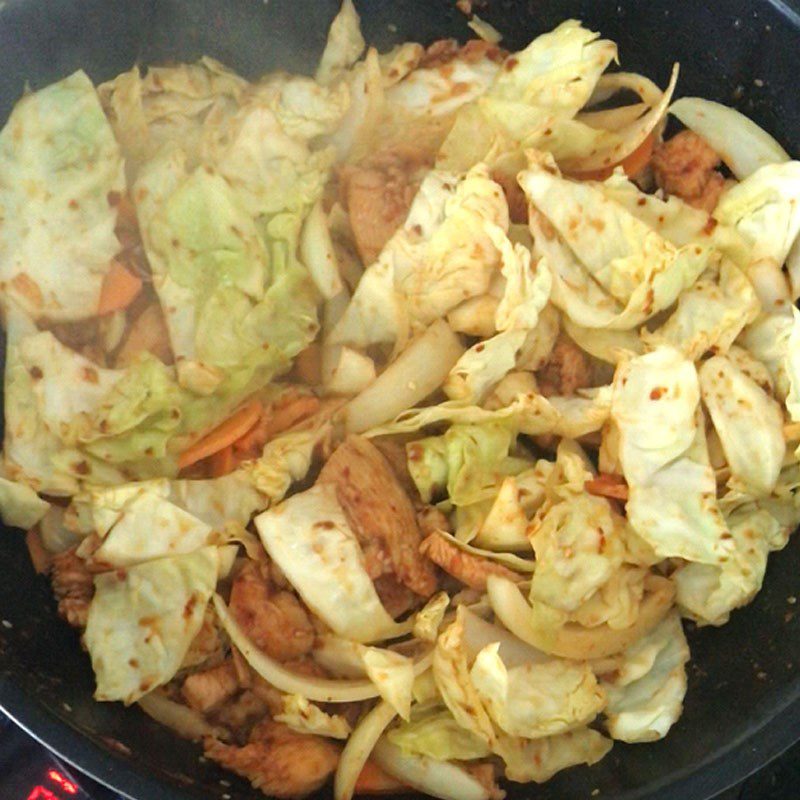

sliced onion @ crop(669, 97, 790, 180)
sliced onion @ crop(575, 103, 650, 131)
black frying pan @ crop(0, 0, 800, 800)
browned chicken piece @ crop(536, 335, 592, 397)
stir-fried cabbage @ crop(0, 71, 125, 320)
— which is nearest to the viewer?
black frying pan @ crop(0, 0, 800, 800)

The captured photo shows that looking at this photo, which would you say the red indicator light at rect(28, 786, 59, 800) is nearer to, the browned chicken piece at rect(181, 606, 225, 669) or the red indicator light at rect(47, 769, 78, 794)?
the red indicator light at rect(47, 769, 78, 794)

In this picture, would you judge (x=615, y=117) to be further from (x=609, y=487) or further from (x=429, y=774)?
(x=429, y=774)

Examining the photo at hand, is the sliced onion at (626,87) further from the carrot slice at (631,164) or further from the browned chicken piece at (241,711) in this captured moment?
the browned chicken piece at (241,711)

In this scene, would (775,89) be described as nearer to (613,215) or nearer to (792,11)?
(792,11)

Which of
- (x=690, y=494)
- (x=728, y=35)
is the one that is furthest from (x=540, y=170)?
(x=690, y=494)

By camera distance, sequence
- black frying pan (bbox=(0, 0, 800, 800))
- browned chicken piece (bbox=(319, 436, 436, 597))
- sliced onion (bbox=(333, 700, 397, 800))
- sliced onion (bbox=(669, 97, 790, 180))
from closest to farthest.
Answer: black frying pan (bbox=(0, 0, 800, 800)), sliced onion (bbox=(333, 700, 397, 800)), browned chicken piece (bbox=(319, 436, 436, 597)), sliced onion (bbox=(669, 97, 790, 180))

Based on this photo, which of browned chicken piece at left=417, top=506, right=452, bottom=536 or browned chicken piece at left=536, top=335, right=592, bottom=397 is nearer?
browned chicken piece at left=417, top=506, right=452, bottom=536

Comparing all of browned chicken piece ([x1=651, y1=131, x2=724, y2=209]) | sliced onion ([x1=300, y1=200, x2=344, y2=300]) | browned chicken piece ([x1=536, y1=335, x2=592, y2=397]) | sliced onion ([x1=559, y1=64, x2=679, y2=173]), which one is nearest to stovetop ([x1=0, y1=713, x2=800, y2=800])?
sliced onion ([x1=300, y1=200, x2=344, y2=300])
